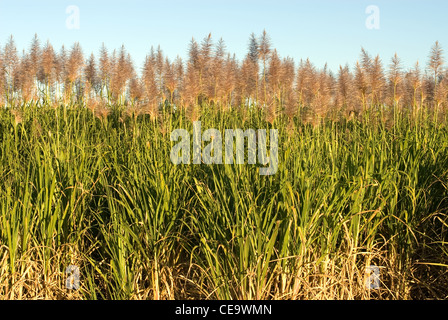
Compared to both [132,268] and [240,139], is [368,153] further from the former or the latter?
[132,268]

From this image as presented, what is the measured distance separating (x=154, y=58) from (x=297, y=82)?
2880 millimetres

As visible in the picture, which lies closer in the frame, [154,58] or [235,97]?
[235,97]

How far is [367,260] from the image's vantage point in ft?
12.2

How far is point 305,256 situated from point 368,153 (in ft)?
4.46

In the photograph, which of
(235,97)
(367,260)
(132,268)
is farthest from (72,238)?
(235,97)

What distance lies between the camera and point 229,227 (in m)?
3.21

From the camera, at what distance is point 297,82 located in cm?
676

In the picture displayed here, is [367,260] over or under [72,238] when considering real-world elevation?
under

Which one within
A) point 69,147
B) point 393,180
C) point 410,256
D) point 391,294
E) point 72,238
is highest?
point 69,147

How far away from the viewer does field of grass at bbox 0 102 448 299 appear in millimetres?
3275

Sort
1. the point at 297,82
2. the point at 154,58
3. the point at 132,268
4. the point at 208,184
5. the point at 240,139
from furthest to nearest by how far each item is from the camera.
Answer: the point at 154,58 → the point at 297,82 → the point at 240,139 → the point at 208,184 → the point at 132,268

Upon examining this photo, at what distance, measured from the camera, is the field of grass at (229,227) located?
3.28 meters

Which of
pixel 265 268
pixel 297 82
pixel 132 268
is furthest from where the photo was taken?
pixel 297 82

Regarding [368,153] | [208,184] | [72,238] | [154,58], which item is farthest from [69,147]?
[154,58]
